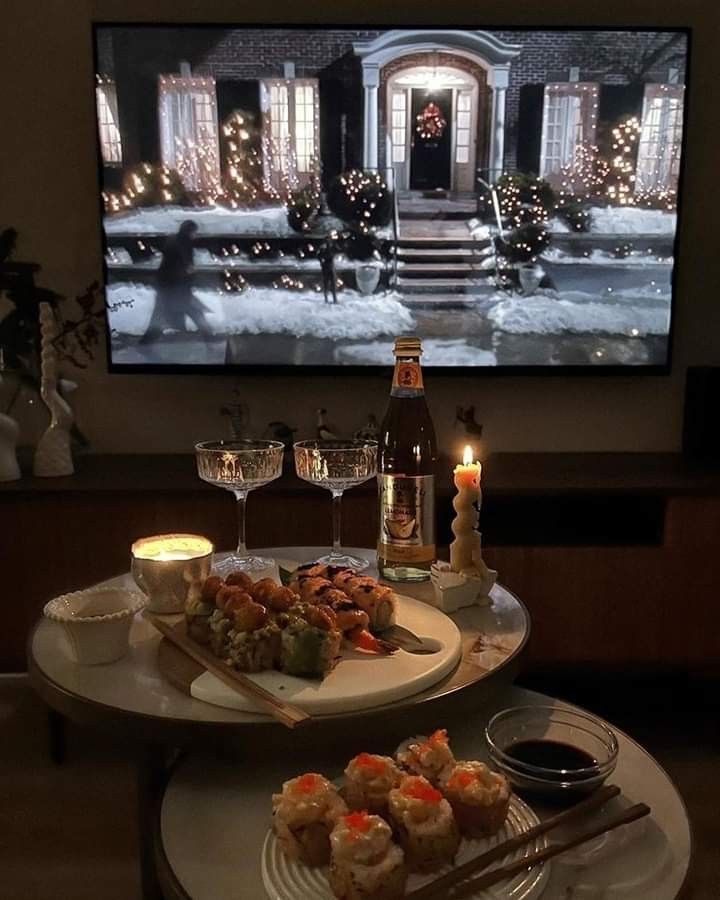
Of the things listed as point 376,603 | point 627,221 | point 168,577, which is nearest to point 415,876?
point 376,603

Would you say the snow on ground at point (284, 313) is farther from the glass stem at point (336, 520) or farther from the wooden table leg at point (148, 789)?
the wooden table leg at point (148, 789)

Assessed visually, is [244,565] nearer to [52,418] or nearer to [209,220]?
[52,418]

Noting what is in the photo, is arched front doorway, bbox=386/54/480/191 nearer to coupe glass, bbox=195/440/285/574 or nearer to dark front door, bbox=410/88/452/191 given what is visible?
dark front door, bbox=410/88/452/191

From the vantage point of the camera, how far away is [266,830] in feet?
3.02

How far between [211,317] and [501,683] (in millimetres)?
1817

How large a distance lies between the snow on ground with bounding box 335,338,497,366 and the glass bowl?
1.68 meters

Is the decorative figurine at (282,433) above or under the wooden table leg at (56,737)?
above

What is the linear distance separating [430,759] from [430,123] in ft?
6.85

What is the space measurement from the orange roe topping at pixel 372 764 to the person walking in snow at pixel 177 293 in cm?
194

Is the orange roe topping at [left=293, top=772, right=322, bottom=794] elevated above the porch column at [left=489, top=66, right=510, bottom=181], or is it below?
below

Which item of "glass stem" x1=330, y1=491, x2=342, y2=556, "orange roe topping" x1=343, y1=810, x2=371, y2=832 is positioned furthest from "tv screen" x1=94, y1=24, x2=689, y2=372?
"orange roe topping" x1=343, y1=810, x2=371, y2=832

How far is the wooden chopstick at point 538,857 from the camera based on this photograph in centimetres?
77

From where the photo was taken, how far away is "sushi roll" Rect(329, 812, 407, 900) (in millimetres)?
747

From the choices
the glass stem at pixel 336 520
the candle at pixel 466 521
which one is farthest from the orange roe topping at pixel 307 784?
the glass stem at pixel 336 520
